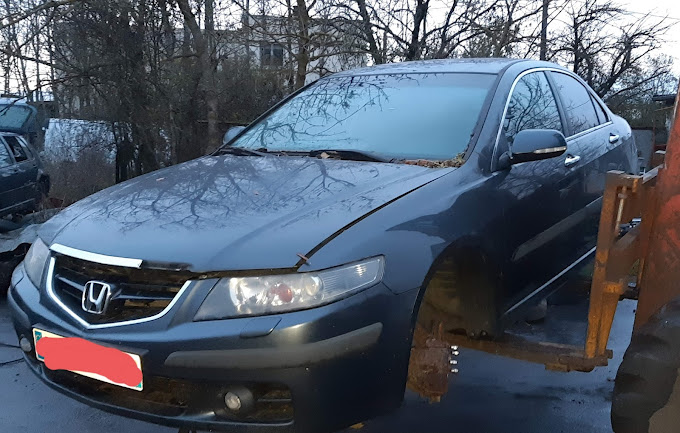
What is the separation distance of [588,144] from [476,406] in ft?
6.05

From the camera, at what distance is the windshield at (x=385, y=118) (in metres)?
3.06

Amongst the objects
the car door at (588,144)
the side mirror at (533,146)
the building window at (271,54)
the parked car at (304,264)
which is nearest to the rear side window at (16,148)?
the building window at (271,54)

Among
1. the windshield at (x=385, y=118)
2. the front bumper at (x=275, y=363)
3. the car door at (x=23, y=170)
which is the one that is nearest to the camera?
the front bumper at (x=275, y=363)

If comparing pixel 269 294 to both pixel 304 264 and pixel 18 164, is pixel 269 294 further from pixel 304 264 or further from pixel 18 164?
pixel 18 164

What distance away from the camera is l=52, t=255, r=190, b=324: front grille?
2.13 meters

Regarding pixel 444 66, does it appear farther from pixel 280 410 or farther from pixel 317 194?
pixel 280 410

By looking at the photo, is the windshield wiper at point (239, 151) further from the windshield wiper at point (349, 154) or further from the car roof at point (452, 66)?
the car roof at point (452, 66)

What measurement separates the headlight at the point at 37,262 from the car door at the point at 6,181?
257 inches

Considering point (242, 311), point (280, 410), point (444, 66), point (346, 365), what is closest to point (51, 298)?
point (242, 311)

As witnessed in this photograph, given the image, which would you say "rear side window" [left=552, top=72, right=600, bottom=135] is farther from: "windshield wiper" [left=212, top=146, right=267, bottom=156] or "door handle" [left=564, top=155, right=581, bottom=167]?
"windshield wiper" [left=212, top=146, right=267, bottom=156]

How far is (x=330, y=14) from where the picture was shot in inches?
436

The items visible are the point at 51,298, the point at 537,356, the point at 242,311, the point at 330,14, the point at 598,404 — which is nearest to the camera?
the point at 242,311

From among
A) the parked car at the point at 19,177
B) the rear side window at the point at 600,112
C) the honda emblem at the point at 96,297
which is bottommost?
the parked car at the point at 19,177

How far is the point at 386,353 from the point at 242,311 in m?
0.52
